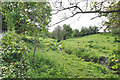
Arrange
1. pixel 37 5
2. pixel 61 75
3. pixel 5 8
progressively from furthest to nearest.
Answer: pixel 5 8 → pixel 37 5 → pixel 61 75

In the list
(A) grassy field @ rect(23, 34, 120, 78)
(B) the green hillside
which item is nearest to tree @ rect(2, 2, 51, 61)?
(B) the green hillside

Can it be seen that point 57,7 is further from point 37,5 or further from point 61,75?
point 61,75

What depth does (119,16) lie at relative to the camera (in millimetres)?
2053

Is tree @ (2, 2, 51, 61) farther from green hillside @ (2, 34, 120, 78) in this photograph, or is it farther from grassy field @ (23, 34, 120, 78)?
grassy field @ (23, 34, 120, 78)

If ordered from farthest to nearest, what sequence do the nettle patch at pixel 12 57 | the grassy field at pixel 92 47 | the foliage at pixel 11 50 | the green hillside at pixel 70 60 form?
the grassy field at pixel 92 47 → the green hillside at pixel 70 60 → the foliage at pixel 11 50 → the nettle patch at pixel 12 57

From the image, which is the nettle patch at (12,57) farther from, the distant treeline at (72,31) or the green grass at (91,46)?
the green grass at (91,46)

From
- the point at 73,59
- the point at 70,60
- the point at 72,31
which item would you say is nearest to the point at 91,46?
the point at 73,59

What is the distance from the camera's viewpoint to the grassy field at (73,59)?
4355 mm

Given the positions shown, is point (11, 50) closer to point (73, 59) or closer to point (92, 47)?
point (73, 59)

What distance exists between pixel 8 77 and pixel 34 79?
3.85ft

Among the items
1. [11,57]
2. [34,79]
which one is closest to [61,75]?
[34,79]

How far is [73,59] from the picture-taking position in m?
6.46

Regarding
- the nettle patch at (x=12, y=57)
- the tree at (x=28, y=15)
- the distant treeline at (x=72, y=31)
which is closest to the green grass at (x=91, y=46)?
the distant treeline at (x=72, y=31)

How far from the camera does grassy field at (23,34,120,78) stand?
4.35m
